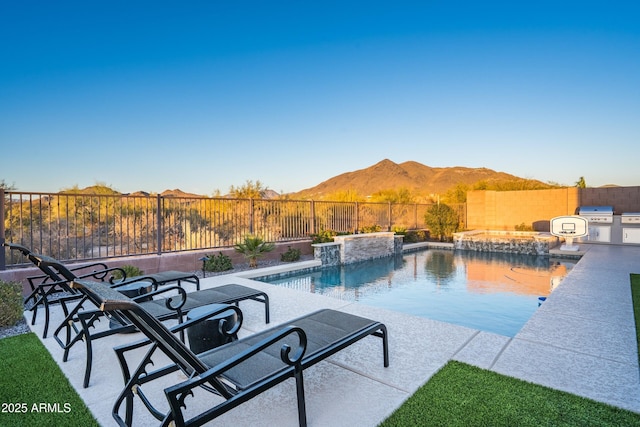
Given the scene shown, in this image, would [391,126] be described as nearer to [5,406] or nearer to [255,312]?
[255,312]

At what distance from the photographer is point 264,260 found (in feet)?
28.9

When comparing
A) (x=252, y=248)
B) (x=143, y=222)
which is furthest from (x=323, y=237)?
(x=143, y=222)

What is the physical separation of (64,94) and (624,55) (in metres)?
16.3

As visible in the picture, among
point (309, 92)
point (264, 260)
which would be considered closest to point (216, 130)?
point (309, 92)

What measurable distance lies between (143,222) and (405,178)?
45.9 metres

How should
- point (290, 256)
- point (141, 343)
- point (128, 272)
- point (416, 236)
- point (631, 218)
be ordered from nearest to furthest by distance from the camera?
point (141, 343) < point (128, 272) < point (290, 256) < point (631, 218) < point (416, 236)

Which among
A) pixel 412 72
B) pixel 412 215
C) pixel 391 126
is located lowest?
pixel 412 215

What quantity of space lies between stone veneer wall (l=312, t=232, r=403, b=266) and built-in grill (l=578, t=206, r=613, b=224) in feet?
23.8

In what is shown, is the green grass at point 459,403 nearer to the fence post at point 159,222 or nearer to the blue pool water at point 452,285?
the blue pool water at point 452,285

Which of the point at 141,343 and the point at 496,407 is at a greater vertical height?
the point at 141,343

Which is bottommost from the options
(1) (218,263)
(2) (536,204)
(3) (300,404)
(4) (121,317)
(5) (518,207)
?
(1) (218,263)

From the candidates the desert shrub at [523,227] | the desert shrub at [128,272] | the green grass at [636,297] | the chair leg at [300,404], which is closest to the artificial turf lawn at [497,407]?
the chair leg at [300,404]

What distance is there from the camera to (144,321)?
1.45m

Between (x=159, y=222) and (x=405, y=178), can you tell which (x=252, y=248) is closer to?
(x=159, y=222)
